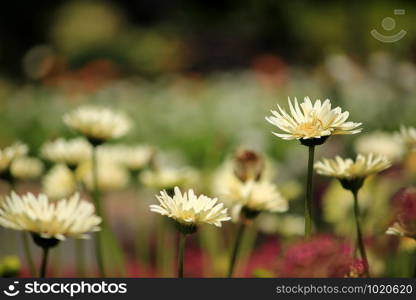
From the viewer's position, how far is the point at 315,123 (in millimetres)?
432

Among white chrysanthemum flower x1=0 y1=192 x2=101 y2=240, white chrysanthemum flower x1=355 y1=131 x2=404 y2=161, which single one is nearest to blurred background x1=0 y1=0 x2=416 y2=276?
white chrysanthemum flower x1=355 y1=131 x2=404 y2=161

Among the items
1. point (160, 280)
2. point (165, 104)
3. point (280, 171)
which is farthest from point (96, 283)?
point (165, 104)

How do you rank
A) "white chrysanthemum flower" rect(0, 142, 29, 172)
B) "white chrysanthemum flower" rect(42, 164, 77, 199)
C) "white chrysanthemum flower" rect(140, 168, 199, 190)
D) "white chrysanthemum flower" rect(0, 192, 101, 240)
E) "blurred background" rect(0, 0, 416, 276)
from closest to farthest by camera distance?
"white chrysanthemum flower" rect(0, 192, 101, 240), "white chrysanthemum flower" rect(0, 142, 29, 172), "white chrysanthemum flower" rect(140, 168, 199, 190), "white chrysanthemum flower" rect(42, 164, 77, 199), "blurred background" rect(0, 0, 416, 276)

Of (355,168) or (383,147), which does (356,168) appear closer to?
(355,168)

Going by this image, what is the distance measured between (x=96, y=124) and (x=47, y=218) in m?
0.22

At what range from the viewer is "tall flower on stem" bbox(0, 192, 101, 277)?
40 cm

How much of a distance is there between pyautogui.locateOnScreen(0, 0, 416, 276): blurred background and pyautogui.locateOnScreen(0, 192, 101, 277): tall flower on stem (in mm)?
152

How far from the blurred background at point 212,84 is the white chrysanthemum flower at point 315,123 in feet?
0.32

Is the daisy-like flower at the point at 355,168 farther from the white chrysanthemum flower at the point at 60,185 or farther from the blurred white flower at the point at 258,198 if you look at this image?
the white chrysanthemum flower at the point at 60,185

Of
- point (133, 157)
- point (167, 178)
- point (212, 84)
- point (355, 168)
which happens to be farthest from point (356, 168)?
point (212, 84)

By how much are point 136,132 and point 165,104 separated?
0.56m

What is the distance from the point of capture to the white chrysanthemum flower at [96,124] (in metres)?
0.60

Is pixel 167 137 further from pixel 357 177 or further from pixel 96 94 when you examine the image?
pixel 357 177

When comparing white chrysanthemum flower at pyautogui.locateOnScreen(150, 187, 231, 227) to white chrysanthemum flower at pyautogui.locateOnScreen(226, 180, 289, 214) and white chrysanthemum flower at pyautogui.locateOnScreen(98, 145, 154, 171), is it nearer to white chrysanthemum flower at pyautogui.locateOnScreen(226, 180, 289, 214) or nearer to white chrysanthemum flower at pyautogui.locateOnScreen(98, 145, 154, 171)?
white chrysanthemum flower at pyautogui.locateOnScreen(226, 180, 289, 214)
